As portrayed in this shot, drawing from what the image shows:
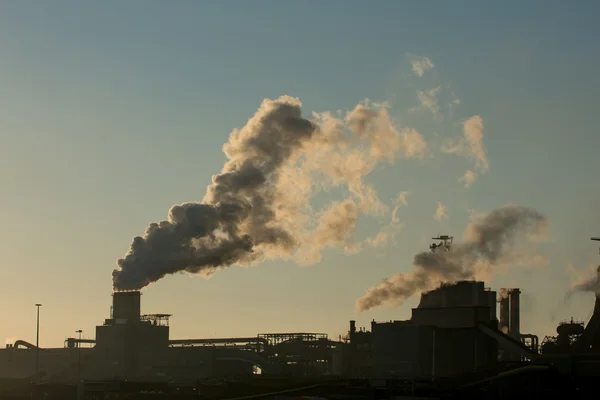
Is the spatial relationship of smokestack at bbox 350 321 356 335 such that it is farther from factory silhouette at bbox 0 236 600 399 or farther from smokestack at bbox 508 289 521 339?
smokestack at bbox 508 289 521 339

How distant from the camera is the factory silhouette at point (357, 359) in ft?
321

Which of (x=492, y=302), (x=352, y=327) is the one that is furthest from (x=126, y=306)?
(x=492, y=302)

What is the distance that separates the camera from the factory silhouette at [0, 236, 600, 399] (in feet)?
321

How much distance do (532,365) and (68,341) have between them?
378 feet

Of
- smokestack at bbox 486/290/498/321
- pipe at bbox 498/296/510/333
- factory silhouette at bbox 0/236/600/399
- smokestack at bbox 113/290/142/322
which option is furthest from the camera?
pipe at bbox 498/296/510/333

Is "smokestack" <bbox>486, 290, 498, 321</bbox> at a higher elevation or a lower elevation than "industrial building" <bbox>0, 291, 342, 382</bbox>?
higher

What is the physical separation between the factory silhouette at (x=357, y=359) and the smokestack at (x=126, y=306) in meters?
0.17

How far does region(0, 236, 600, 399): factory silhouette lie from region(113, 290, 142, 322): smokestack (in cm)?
17

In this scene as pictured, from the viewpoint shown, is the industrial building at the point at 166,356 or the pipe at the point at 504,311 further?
the pipe at the point at 504,311

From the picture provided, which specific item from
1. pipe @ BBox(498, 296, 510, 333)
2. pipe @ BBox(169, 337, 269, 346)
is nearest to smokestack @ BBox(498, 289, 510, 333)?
pipe @ BBox(498, 296, 510, 333)

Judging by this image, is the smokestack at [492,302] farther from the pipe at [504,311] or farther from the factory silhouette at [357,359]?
the pipe at [504,311]

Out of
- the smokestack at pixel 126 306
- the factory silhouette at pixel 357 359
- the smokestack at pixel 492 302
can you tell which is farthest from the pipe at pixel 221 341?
the smokestack at pixel 492 302

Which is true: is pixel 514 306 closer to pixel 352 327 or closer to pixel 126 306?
pixel 352 327

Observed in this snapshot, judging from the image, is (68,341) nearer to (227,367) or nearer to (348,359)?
(227,367)
